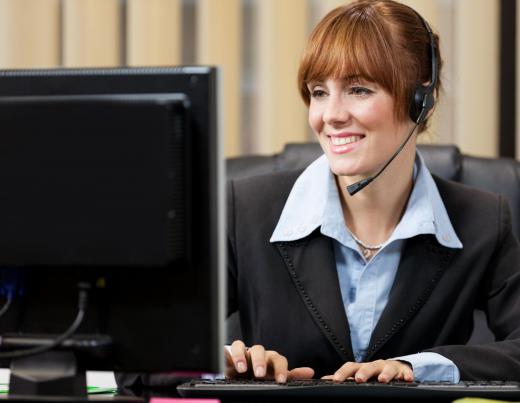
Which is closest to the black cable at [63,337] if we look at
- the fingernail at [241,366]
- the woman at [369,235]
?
the fingernail at [241,366]

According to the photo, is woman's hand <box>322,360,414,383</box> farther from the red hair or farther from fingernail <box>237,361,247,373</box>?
the red hair

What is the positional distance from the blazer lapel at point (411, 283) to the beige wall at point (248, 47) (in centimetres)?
83

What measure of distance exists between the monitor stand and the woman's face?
627 millimetres

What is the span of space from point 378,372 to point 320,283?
0.99ft

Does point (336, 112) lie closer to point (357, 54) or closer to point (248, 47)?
point (357, 54)

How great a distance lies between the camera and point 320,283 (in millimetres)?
1461

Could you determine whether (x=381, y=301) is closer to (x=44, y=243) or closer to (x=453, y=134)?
(x=44, y=243)

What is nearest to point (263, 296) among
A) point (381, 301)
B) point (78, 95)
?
point (381, 301)

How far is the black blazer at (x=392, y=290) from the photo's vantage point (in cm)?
146

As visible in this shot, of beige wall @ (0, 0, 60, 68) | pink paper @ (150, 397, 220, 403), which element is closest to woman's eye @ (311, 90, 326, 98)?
pink paper @ (150, 397, 220, 403)

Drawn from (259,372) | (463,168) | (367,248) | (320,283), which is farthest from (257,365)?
(463,168)

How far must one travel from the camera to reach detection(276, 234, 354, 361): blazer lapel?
144 cm

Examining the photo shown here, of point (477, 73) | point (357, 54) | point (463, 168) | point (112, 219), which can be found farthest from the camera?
point (477, 73)

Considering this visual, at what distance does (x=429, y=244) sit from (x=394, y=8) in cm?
42
